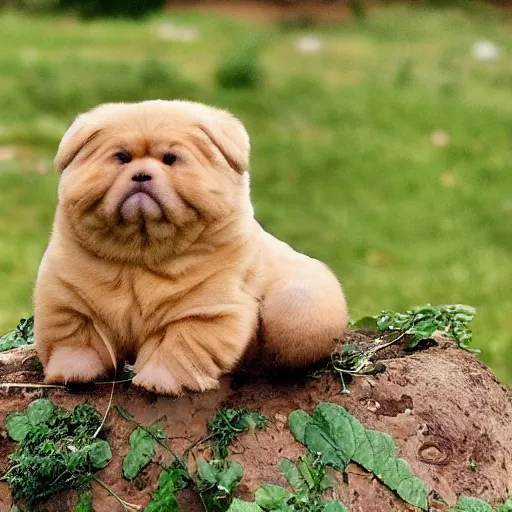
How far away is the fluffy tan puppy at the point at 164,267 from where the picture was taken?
253 centimetres

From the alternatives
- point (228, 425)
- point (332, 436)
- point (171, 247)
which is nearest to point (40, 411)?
point (228, 425)

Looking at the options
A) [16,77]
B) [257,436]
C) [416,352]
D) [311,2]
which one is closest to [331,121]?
[16,77]

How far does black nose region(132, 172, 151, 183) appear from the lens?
2.47m

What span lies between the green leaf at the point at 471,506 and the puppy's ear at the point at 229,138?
3.98ft

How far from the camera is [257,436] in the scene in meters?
2.82

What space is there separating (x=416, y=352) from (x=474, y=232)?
13.1 feet

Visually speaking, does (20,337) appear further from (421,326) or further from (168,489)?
(421,326)

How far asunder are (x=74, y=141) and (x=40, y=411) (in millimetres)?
826

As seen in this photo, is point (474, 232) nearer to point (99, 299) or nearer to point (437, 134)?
point (437, 134)

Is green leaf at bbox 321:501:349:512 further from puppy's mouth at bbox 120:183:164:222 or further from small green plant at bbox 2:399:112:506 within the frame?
puppy's mouth at bbox 120:183:164:222

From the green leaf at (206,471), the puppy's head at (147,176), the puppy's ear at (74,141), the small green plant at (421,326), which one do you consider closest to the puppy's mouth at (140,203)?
the puppy's head at (147,176)

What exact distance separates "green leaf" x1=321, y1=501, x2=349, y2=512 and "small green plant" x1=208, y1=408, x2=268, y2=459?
1.02 feet

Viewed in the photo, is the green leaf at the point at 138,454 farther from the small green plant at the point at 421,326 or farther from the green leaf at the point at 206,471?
the small green plant at the point at 421,326

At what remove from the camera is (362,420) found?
2928mm
